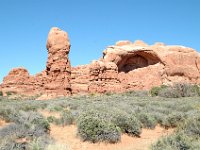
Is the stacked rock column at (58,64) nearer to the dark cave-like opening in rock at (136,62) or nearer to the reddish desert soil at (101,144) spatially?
the dark cave-like opening in rock at (136,62)

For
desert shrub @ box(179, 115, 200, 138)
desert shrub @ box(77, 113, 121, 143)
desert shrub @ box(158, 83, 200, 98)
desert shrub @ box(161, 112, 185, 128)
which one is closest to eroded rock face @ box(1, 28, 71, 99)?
desert shrub @ box(158, 83, 200, 98)

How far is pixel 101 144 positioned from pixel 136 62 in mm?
50407

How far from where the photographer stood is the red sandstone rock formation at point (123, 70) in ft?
164

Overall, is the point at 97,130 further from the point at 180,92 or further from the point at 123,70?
the point at 123,70

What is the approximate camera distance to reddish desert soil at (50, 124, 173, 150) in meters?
9.59

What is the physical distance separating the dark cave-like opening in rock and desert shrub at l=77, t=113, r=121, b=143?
4821 cm

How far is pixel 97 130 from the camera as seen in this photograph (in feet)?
34.0

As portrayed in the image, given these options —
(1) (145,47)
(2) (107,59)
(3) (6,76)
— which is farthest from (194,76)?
(3) (6,76)

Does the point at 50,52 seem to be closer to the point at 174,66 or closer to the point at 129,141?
the point at 174,66

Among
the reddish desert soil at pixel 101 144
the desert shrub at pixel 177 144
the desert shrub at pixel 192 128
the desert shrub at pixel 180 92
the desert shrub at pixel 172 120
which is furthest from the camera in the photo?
Result: the desert shrub at pixel 180 92

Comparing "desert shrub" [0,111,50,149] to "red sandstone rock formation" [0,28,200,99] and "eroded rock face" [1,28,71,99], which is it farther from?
"red sandstone rock formation" [0,28,200,99]

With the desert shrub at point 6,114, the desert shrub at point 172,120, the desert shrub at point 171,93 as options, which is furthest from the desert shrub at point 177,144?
the desert shrub at point 171,93

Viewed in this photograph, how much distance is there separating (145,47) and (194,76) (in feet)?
31.6

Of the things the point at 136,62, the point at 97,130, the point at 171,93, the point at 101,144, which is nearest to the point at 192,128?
the point at 101,144
